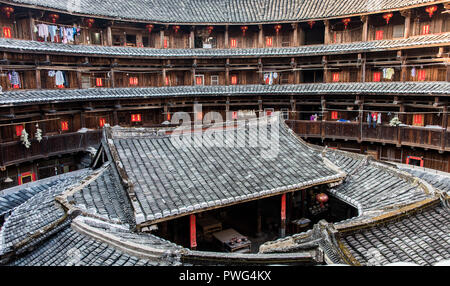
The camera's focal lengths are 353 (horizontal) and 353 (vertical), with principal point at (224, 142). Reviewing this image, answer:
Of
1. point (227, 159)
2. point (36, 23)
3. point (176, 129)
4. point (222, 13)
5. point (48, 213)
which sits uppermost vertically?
point (222, 13)

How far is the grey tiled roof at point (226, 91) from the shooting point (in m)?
24.7

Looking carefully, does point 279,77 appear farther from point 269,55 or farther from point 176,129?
point 176,129

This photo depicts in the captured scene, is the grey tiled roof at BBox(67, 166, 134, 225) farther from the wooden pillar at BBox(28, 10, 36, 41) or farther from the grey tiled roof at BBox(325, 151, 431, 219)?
the wooden pillar at BBox(28, 10, 36, 41)

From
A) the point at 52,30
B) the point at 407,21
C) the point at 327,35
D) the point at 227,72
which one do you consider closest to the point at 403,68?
the point at 407,21

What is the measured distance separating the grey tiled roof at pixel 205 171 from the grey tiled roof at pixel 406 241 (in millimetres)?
4655

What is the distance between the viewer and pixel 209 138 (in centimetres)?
1767

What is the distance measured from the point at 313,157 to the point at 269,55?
18.3 meters

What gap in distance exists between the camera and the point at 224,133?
18375 millimetres

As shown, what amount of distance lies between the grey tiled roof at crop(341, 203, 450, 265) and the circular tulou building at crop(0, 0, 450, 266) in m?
0.05

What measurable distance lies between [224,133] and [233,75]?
19.8 m

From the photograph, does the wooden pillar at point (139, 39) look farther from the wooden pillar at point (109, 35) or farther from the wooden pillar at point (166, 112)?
the wooden pillar at point (166, 112)

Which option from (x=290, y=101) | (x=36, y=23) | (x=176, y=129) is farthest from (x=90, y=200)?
(x=290, y=101)

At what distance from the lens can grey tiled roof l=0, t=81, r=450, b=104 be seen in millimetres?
24719
